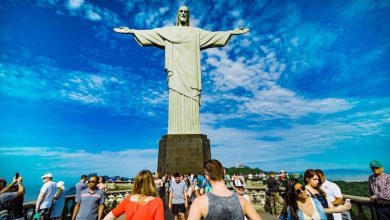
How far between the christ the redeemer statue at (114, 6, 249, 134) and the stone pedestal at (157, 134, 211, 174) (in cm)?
56

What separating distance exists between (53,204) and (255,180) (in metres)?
12.1

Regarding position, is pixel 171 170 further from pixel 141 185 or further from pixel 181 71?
pixel 141 185

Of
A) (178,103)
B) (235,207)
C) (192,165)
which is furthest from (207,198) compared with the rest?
(178,103)

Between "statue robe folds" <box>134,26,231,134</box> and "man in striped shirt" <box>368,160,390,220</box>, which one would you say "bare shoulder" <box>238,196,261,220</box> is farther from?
"statue robe folds" <box>134,26,231,134</box>

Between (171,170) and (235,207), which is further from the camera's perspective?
(171,170)

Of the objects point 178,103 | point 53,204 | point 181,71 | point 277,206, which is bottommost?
point 277,206

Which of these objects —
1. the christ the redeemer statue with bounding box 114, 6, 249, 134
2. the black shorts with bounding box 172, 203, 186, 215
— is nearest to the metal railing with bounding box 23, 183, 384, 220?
the black shorts with bounding box 172, 203, 186, 215

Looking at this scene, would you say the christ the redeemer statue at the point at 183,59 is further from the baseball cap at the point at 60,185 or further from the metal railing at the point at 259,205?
the baseball cap at the point at 60,185

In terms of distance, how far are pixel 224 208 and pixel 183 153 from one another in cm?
1049

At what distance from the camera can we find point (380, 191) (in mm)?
4680

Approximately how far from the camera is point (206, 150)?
42.8ft

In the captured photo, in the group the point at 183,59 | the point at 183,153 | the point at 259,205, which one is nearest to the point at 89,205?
the point at 259,205

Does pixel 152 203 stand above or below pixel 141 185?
below

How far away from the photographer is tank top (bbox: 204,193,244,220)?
90.7 inches
